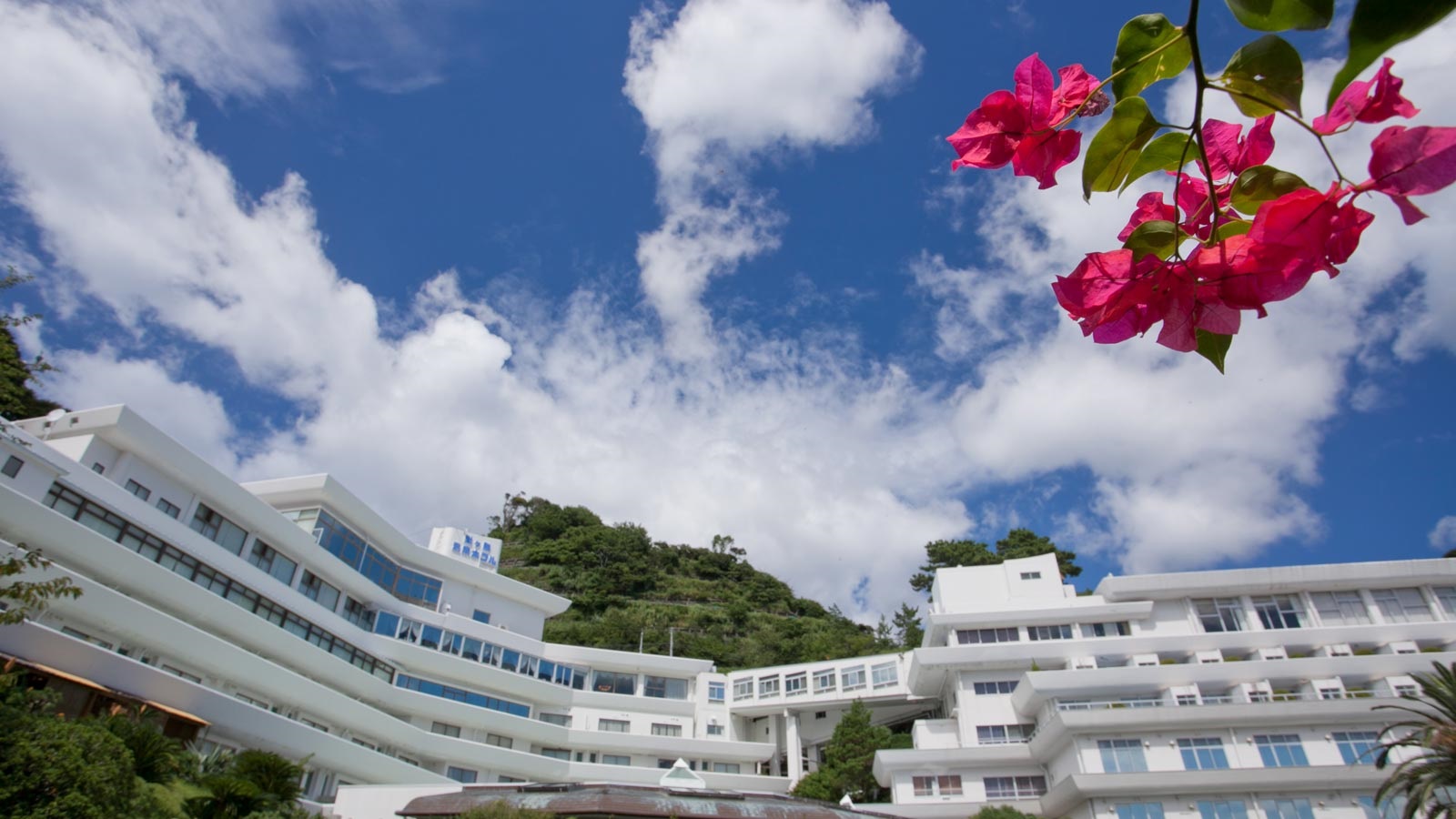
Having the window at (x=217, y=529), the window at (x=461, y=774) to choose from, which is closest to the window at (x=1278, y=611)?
the window at (x=461, y=774)

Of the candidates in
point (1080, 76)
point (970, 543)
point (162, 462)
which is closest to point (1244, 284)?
point (1080, 76)

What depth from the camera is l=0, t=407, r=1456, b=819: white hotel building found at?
74.1ft

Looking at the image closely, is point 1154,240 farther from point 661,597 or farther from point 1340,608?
point 661,597

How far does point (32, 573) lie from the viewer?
62.5ft

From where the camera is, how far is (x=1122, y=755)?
29.4m

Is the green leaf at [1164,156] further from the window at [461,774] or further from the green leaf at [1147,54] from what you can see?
the window at [461,774]

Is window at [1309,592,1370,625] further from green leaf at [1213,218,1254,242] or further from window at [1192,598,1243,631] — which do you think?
green leaf at [1213,218,1254,242]

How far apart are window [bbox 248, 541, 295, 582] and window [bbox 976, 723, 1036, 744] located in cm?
2680

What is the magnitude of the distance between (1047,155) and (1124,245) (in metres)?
0.21

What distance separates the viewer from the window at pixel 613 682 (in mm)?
42688

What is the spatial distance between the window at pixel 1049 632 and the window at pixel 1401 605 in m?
12.1

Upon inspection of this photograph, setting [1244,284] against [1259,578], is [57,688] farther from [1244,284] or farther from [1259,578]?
[1259,578]

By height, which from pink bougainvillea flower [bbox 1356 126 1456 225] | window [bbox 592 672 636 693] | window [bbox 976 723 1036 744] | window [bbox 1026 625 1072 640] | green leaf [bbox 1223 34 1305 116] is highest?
window [bbox 1026 625 1072 640]

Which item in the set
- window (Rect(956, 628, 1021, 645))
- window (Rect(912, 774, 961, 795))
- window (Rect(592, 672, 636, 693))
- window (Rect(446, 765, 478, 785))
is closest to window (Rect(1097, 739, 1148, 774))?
window (Rect(912, 774, 961, 795))
